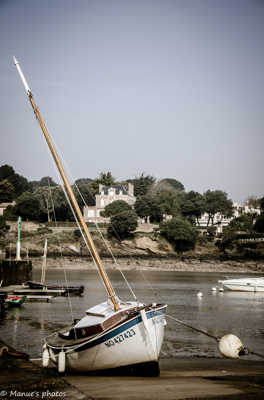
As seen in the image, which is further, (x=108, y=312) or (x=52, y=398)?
(x=108, y=312)

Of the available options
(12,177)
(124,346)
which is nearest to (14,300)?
(124,346)

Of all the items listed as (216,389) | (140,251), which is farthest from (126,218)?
(216,389)

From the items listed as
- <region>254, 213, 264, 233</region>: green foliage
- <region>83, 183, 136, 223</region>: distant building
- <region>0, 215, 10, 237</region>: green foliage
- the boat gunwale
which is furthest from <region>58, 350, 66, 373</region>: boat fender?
<region>83, 183, 136, 223</region>: distant building

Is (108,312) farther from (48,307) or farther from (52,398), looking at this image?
(48,307)

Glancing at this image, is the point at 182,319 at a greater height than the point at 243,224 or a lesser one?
lesser

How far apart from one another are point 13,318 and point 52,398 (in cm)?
2535

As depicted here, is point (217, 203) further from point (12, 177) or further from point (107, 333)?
point (107, 333)

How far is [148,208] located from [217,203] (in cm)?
3058

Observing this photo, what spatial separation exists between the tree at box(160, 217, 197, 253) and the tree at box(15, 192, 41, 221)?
36230 millimetres

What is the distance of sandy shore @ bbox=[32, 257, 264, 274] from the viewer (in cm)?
10994

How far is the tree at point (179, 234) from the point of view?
422ft

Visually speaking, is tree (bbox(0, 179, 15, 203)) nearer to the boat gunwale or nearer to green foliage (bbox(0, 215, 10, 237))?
green foliage (bbox(0, 215, 10, 237))

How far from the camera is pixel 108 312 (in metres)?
20.2

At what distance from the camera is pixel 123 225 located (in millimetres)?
130625
